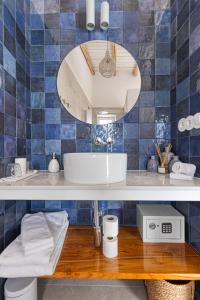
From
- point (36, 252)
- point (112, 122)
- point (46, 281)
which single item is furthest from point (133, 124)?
point (46, 281)

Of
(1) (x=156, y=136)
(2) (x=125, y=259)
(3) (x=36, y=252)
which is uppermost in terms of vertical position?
(1) (x=156, y=136)

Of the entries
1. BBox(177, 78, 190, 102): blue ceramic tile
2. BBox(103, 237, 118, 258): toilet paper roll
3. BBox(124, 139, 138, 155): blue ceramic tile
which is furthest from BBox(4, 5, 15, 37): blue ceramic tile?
BBox(103, 237, 118, 258): toilet paper roll

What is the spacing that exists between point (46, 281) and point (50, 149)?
99cm

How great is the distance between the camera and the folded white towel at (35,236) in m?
0.97

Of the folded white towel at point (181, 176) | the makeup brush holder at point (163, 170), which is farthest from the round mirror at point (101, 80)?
the folded white towel at point (181, 176)

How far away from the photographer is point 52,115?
1.49m

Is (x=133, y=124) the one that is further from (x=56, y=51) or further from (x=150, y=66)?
(x=56, y=51)

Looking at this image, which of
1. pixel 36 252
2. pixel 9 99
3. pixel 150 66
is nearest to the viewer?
pixel 36 252

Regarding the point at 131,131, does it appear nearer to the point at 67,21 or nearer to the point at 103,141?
the point at 103,141

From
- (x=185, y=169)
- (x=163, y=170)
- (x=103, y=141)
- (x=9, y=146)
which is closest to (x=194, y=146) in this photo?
(x=185, y=169)

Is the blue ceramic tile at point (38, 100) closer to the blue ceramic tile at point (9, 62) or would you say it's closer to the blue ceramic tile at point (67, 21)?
the blue ceramic tile at point (9, 62)

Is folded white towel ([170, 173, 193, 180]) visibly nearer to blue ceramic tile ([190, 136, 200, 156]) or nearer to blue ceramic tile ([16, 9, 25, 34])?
blue ceramic tile ([190, 136, 200, 156])

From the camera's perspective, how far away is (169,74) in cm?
146

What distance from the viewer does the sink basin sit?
36.5 inches
